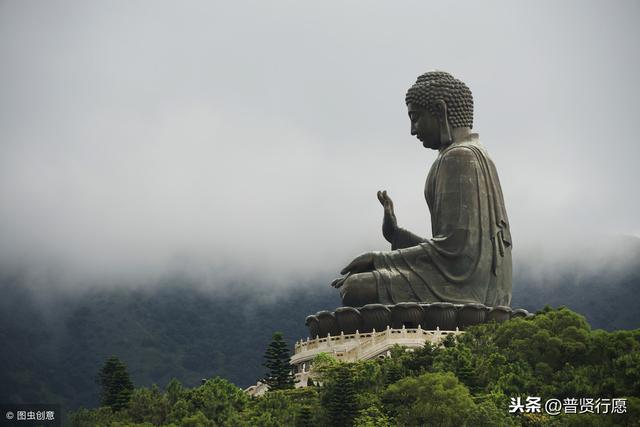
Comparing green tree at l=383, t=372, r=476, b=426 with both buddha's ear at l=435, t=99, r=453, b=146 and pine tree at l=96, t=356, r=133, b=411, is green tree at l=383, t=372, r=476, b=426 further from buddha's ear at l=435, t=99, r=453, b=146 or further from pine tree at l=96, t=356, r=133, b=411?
buddha's ear at l=435, t=99, r=453, b=146

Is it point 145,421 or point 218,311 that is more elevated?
point 218,311

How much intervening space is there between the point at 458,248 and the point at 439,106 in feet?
9.67

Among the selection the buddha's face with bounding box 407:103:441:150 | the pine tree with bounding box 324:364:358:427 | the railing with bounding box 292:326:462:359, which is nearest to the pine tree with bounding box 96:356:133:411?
the pine tree with bounding box 324:364:358:427

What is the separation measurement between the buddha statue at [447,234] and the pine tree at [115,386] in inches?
207

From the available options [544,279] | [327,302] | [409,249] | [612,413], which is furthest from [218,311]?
[612,413]

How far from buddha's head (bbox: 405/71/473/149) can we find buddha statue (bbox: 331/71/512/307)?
0.02 m

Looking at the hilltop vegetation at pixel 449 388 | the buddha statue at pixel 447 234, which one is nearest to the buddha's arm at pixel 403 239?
the buddha statue at pixel 447 234

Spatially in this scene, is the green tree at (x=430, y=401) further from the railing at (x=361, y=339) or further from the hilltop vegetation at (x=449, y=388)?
the railing at (x=361, y=339)

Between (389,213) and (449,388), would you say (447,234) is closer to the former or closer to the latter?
(389,213)

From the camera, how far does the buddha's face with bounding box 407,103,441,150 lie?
39000 millimetres

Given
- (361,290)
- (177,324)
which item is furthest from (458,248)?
(177,324)

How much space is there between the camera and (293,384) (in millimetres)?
34000

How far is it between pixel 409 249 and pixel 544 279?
1829cm

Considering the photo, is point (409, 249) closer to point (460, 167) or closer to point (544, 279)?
point (460, 167)
